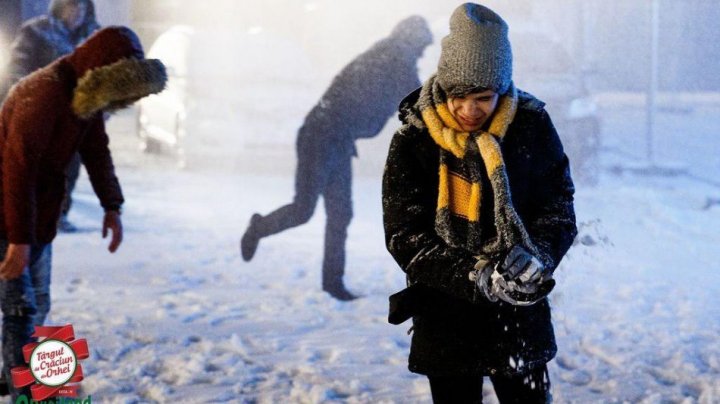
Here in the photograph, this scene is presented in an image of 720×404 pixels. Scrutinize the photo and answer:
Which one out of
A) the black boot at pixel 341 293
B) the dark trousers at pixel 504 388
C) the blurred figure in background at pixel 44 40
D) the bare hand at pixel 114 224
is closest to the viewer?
the dark trousers at pixel 504 388

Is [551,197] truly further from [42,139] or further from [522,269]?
[42,139]

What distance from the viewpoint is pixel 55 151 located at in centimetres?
335

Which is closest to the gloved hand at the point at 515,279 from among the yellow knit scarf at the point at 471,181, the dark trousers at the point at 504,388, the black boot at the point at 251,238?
the yellow knit scarf at the point at 471,181

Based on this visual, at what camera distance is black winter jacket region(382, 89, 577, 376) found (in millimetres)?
2389

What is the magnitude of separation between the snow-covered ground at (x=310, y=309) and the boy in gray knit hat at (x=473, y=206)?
63.5 inches

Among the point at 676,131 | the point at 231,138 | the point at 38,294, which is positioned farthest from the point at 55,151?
the point at 676,131

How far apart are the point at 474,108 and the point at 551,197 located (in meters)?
0.31

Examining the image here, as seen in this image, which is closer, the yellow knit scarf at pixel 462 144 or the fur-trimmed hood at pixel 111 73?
the yellow knit scarf at pixel 462 144

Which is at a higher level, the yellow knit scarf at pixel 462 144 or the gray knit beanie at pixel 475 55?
the gray knit beanie at pixel 475 55

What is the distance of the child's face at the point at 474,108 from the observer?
7.77 feet

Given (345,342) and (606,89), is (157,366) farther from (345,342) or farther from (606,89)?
(606,89)

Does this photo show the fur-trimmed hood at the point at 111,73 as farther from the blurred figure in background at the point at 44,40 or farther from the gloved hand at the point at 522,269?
the blurred figure in background at the point at 44,40

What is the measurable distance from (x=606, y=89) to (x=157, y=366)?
819 inches

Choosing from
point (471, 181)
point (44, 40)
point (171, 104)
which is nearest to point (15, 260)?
point (471, 181)
